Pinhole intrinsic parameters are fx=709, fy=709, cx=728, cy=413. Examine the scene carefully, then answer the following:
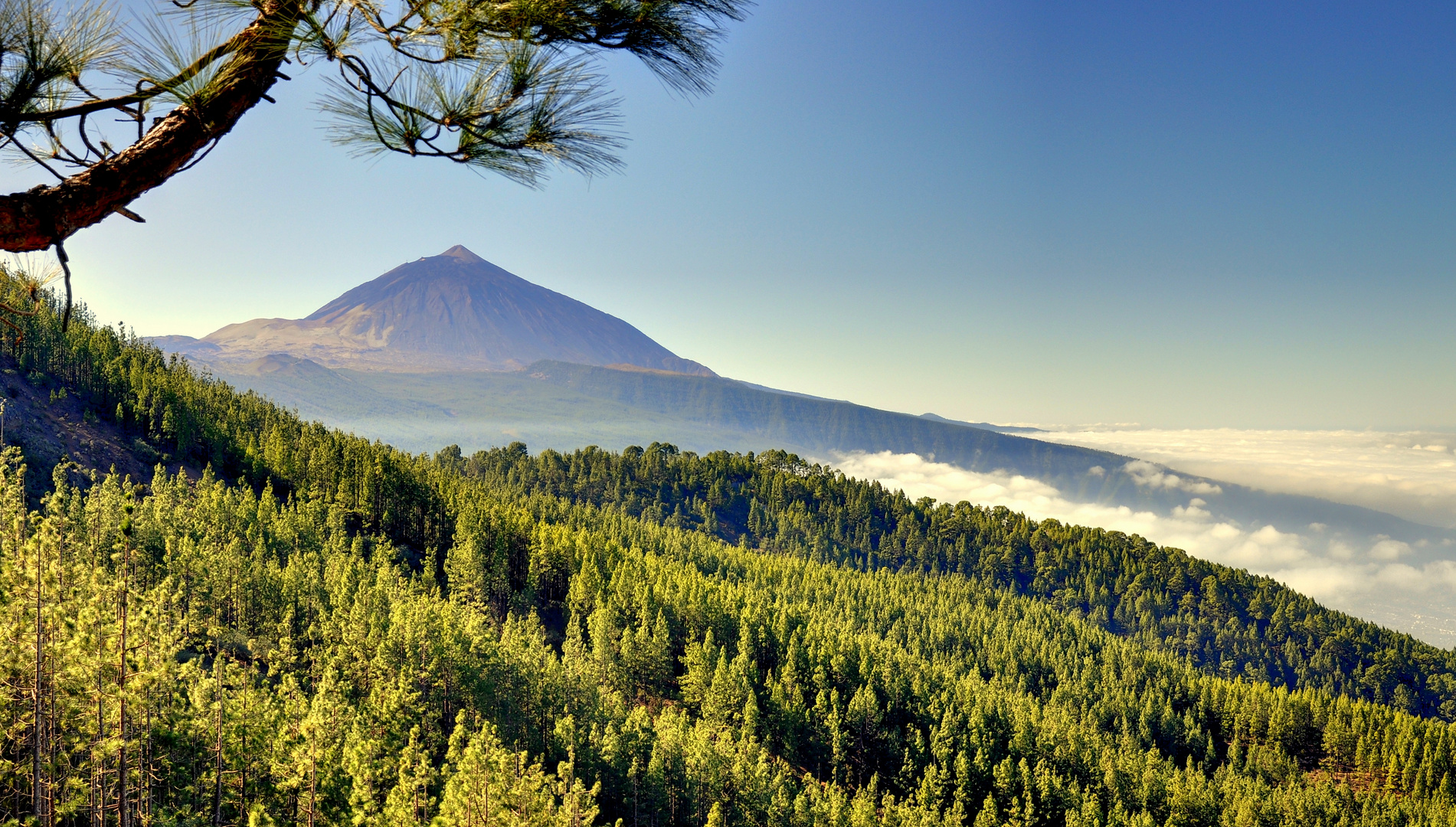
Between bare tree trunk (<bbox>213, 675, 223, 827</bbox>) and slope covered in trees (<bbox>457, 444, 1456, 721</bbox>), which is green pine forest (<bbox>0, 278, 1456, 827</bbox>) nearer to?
bare tree trunk (<bbox>213, 675, 223, 827</bbox>)

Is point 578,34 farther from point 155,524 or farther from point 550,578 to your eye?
point 550,578

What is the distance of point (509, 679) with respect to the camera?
42.2m

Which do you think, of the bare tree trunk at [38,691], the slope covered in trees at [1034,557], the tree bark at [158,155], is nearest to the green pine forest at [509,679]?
the bare tree trunk at [38,691]

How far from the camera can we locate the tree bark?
12.1 ft

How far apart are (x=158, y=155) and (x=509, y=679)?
141 ft

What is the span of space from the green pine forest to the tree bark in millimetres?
1676

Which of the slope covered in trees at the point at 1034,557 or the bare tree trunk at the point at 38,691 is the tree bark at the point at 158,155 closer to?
the bare tree trunk at the point at 38,691

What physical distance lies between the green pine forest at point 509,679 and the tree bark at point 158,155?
1.68m

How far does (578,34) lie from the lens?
512 cm

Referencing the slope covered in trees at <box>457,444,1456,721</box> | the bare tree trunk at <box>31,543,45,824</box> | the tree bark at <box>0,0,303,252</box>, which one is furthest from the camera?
the slope covered in trees at <box>457,444,1456,721</box>

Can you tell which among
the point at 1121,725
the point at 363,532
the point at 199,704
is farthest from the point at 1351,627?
the point at 199,704

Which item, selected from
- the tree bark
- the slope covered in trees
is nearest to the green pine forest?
the tree bark

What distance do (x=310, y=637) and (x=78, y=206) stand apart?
4599 cm

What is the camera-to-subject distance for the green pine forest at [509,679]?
1947 centimetres
